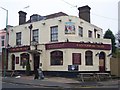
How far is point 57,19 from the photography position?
30609 millimetres

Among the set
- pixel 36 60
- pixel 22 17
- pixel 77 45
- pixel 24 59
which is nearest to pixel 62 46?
pixel 77 45

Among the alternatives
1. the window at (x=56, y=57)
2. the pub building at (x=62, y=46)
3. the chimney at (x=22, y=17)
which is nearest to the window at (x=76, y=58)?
the pub building at (x=62, y=46)

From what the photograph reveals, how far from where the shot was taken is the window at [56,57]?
2989 cm

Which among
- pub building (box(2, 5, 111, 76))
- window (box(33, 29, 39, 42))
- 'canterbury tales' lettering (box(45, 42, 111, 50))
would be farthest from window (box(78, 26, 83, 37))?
window (box(33, 29, 39, 42))

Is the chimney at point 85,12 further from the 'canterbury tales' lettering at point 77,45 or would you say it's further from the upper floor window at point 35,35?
the upper floor window at point 35,35

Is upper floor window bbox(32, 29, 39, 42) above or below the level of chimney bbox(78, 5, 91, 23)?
below

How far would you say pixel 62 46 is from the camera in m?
29.3

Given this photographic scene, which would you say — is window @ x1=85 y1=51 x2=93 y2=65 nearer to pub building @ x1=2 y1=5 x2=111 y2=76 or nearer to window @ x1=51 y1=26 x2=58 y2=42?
pub building @ x1=2 y1=5 x2=111 y2=76

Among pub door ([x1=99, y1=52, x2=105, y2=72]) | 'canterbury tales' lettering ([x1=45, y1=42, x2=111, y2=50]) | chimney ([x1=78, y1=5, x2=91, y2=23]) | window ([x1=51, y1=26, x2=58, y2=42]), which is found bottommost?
pub door ([x1=99, y1=52, x2=105, y2=72])

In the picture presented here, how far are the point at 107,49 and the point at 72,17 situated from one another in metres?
6.01

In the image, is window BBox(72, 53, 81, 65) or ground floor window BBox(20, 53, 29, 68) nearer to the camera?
window BBox(72, 53, 81, 65)

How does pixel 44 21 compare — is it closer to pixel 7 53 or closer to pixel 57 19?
pixel 57 19

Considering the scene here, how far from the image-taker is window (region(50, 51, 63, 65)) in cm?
2989

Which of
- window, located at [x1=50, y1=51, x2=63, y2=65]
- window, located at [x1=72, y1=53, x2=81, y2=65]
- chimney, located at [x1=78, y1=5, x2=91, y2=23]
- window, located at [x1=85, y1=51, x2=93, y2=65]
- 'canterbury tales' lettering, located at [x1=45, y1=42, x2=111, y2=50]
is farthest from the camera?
chimney, located at [x1=78, y1=5, x2=91, y2=23]
